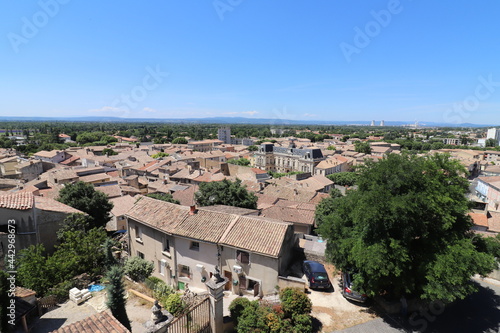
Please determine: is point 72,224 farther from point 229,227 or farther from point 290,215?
point 290,215

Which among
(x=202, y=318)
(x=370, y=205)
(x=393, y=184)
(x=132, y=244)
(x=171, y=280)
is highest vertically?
(x=393, y=184)

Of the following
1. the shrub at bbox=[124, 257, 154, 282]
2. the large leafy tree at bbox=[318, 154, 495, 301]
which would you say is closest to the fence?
the shrub at bbox=[124, 257, 154, 282]

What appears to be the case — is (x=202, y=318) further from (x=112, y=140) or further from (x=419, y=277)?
(x=112, y=140)

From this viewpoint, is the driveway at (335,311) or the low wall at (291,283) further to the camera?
the low wall at (291,283)

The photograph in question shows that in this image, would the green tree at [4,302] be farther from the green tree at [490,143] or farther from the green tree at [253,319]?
the green tree at [490,143]

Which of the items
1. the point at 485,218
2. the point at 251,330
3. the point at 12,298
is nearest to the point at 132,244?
the point at 12,298

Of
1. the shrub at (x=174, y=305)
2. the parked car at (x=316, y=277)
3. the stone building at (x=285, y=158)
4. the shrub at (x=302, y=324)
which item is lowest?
the stone building at (x=285, y=158)

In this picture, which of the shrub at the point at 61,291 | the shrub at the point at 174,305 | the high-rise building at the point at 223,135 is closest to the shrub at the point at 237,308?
the shrub at the point at 174,305

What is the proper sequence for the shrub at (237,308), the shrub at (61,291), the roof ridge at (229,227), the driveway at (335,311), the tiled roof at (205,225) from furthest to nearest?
the tiled roof at (205,225) → the roof ridge at (229,227) → the shrub at (61,291) → the driveway at (335,311) → the shrub at (237,308)

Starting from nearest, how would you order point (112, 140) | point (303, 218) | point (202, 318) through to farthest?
point (202, 318) < point (303, 218) < point (112, 140)
